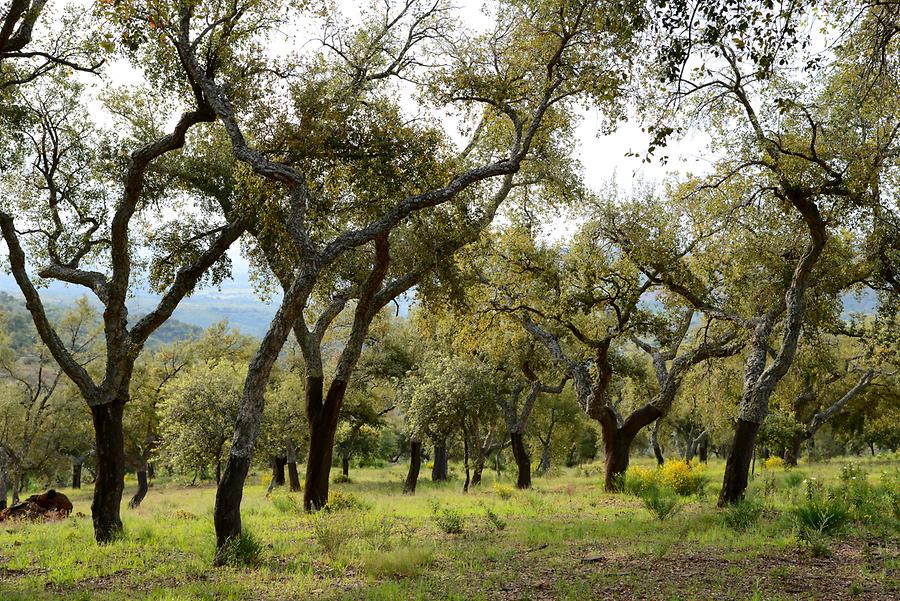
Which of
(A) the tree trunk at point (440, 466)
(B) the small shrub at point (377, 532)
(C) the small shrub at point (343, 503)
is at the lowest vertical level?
(A) the tree trunk at point (440, 466)

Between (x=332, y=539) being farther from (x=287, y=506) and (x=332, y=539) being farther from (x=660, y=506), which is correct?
(x=287, y=506)

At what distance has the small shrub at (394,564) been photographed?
8367 millimetres

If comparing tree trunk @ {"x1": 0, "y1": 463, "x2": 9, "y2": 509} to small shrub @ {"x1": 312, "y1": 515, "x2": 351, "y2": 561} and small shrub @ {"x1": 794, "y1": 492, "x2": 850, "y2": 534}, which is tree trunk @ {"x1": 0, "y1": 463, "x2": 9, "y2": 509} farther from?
small shrub @ {"x1": 794, "y1": 492, "x2": 850, "y2": 534}

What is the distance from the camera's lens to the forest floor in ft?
24.2

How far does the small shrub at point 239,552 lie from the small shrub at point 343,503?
5242 millimetres

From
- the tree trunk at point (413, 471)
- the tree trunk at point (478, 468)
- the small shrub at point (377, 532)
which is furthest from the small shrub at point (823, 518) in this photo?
the tree trunk at point (413, 471)

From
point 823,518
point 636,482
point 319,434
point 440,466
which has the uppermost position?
point 319,434

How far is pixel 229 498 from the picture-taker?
9.72 metres

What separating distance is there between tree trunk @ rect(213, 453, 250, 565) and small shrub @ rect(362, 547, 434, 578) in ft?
7.74

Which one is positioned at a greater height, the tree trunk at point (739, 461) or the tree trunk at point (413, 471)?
the tree trunk at point (739, 461)

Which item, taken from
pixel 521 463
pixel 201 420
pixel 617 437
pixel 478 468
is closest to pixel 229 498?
pixel 617 437

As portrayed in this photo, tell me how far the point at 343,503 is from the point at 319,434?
2227 millimetres

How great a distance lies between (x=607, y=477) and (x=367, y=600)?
14319 millimetres

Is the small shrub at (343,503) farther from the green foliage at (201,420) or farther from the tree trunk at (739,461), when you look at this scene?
the green foliage at (201,420)
